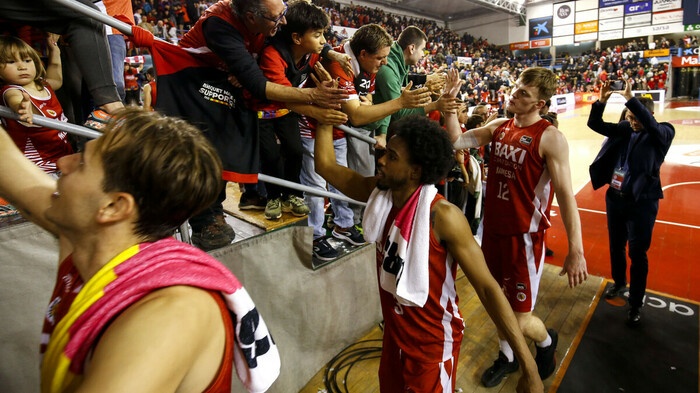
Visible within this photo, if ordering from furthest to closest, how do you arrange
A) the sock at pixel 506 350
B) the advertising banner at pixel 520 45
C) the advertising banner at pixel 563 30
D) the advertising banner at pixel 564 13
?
the advertising banner at pixel 520 45
the advertising banner at pixel 563 30
the advertising banner at pixel 564 13
the sock at pixel 506 350

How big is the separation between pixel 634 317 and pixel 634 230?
81 centimetres

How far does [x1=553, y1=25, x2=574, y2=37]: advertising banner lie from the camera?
104 ft

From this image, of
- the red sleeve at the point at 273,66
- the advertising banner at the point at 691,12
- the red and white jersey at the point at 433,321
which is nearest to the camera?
the red and white jersey at the point at 433,321

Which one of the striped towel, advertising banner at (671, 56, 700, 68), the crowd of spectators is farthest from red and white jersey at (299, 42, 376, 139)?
advertising banner at (671, 56, 700, 68)

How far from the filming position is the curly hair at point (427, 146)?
5.96 feet

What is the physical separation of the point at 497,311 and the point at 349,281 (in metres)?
1.69

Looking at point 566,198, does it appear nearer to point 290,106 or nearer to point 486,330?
point 486,330

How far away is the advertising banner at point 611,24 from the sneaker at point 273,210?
3641 centimetres

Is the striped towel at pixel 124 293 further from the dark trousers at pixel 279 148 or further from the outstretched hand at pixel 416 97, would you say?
the dark trousers at pixel 279 148

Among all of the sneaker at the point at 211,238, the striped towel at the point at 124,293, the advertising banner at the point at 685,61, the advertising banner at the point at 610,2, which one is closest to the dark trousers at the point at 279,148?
the sneaker at the point at 211,238

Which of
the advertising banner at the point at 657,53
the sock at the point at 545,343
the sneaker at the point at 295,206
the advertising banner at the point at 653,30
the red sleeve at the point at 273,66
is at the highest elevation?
the advertising banner at the point at 653,30

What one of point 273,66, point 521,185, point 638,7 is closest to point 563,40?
point 638,7

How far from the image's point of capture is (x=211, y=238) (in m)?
2.31

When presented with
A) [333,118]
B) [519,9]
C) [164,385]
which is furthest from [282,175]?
[519,9]
